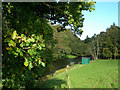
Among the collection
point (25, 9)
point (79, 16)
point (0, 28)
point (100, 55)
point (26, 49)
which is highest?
point (25, 9)

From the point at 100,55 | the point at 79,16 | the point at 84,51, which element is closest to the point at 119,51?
the point at 100,55

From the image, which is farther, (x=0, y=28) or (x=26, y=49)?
(x=0, y=28)

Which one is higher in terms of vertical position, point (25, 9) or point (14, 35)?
point (25, 9)

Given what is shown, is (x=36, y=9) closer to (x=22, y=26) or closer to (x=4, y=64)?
(x=22, y=26)

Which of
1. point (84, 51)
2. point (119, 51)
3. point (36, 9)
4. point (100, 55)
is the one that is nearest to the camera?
point (36, 9)

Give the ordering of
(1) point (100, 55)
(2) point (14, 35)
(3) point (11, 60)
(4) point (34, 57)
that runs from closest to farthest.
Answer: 1. (2) point (14, 35)
2. (4) point (34, 57)
3. (3) point (11, 60)
4. (1) point (100, 55)

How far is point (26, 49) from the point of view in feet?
13.6

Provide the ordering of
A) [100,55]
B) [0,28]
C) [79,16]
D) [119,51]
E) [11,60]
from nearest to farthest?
1. [0,28]
2. [11,60]
3. [79,16]
4. [119,51]
5. [100,55]

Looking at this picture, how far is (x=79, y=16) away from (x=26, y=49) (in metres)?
2.37

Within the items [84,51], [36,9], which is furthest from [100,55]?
[36,9]

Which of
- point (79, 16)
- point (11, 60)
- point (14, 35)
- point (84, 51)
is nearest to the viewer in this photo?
point (14, 35)

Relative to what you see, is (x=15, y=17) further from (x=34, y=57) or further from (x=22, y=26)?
(x=34, y=57)

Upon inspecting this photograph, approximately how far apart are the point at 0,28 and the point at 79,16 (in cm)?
282

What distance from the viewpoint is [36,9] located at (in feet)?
19.6
